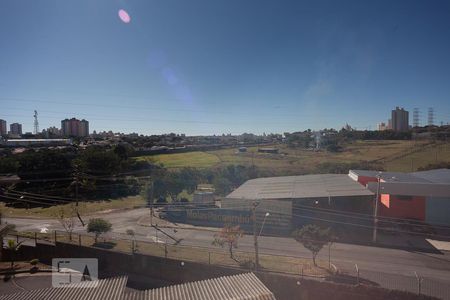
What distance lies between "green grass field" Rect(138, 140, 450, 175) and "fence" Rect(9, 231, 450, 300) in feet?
69.3

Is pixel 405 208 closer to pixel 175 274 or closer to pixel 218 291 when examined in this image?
pixel 175 274

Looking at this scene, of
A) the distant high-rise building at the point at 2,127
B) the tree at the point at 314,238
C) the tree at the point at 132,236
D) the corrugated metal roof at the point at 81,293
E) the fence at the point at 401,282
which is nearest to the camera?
the corrugated metal roof at the point at 81,293

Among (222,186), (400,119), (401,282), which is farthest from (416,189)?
(400,119)

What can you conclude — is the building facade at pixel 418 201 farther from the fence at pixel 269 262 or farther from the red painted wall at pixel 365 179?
the fence at pixel 269 262

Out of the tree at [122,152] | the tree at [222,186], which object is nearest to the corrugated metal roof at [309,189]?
the tree at [222,186]

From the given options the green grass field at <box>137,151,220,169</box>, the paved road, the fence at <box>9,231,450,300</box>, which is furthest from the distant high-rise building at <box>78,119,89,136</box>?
the fence at <box>9,231,450,300</box>

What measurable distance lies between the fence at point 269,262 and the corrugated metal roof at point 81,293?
628 cm

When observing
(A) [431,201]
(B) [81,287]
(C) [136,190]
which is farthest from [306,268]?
(C) [136,190]

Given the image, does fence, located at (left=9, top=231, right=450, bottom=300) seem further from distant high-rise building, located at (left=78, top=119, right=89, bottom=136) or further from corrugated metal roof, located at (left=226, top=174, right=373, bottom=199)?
distant high-rise building, located at (left=78, top=119, right=89, bottom=136)

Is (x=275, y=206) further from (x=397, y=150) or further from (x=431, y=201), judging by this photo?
(x=397, y=150)

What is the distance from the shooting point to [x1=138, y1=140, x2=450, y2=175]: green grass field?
143 ft

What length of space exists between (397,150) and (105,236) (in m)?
49.5

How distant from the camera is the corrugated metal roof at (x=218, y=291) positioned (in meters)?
7.83
